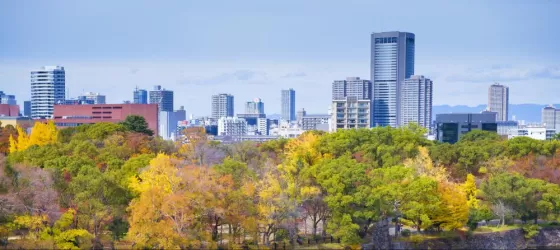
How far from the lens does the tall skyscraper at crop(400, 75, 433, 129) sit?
18962 centimetres

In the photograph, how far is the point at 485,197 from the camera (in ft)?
125

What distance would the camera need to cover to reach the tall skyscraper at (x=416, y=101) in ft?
622

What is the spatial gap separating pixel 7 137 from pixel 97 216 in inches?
1205

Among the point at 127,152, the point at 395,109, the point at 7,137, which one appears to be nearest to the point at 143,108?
the point at 7,137

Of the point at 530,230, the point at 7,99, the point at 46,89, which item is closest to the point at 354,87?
the point at 46,89

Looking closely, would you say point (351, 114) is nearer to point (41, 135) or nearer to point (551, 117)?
point (41, 135)

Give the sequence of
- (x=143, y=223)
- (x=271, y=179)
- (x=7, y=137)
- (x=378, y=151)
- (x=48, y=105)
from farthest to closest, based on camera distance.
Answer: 1. (x=48, y=105)
2. (x=7, y=137)
3. (x=378, y=151)
4. (x=271, y=179)
5. (x=143, y=223)

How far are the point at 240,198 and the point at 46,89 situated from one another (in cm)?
13329

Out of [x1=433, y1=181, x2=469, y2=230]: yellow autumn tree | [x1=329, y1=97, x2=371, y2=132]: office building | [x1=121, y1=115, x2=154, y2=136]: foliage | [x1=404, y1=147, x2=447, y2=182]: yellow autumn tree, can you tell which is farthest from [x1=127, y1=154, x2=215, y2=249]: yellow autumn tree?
[x1=329, y1=97, x2=371, y2=132]: office building

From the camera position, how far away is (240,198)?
29.5 meters

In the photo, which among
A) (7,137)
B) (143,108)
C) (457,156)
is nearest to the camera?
(457,156)

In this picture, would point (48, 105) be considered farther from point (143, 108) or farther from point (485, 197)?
point (485, 197)

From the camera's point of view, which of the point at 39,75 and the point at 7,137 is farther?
the point at 39,75

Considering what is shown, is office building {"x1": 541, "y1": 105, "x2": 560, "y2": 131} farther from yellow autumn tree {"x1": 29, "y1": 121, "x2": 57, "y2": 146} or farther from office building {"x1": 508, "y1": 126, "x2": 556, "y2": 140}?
yellow autumn tree {"x1": 29, "y1": 121, "x2": 57, "y2": 146}
